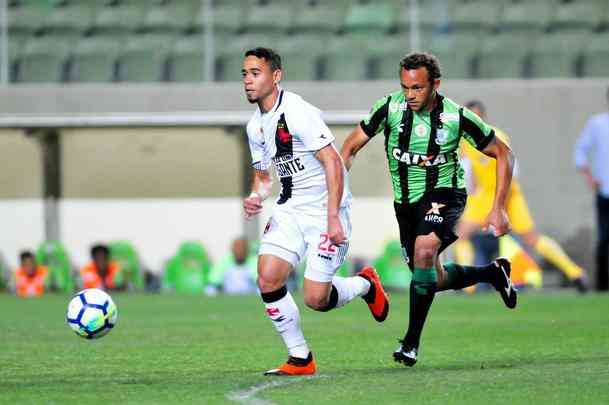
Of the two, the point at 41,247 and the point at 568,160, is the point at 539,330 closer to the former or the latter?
the point at 568,160

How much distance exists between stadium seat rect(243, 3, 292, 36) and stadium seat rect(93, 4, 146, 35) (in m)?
1.38

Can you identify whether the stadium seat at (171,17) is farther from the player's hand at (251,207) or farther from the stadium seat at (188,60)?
the player's hand at (251,207)

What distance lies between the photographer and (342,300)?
7.92 m

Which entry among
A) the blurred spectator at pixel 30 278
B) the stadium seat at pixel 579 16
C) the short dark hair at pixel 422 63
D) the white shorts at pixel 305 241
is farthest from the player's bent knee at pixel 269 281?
the stadium seat at pixel 579 16

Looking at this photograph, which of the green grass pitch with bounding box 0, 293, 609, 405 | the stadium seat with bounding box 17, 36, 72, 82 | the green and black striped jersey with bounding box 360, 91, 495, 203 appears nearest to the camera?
the green grass pitch with bounding box 0, 293, 609, 405

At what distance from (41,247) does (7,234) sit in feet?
2.05

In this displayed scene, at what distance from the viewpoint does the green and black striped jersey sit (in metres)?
7.75

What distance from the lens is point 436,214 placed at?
25.6 feet

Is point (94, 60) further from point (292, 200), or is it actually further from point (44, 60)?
point (292, 200)

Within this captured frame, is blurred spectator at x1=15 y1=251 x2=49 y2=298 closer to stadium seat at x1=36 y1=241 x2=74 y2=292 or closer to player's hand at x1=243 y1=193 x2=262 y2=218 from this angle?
stadium seat at x1=36 y1=241 x2=74 y2=292

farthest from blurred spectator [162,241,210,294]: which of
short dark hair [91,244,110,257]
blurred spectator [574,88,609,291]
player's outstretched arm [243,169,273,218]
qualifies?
player's outstretched arm [243,169,273,218]

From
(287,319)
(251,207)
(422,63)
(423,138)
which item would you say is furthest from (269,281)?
(422,63)

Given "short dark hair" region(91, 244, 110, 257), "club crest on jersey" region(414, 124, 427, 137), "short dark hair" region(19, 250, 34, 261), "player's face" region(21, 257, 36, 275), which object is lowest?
"player's face" region(21, 257, 36, 275)

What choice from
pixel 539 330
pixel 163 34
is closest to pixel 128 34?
pixel 163 34
